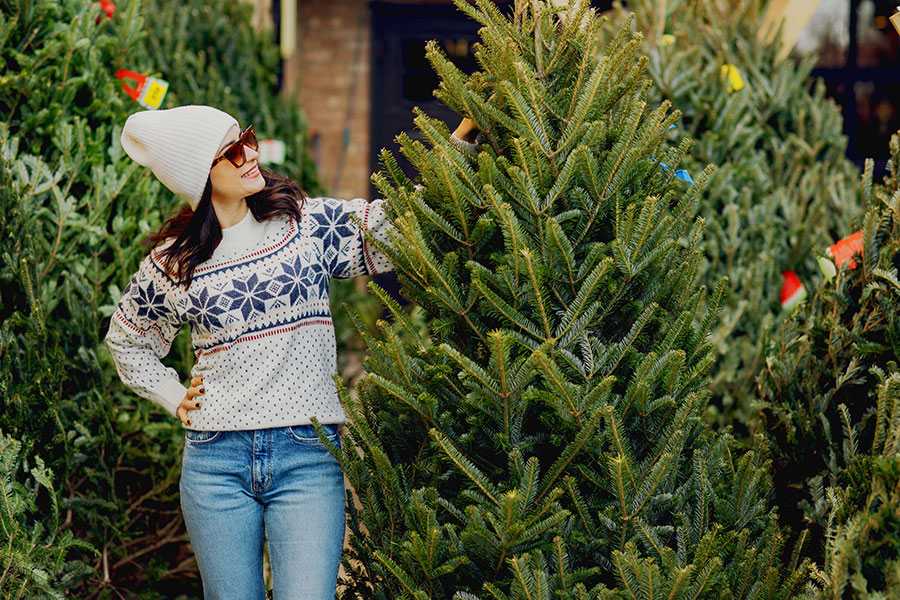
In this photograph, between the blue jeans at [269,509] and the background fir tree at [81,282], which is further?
the background fir tree at [81,282]

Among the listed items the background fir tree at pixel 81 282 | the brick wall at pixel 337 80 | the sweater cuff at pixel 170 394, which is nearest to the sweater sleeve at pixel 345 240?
the sweater cuff at pixel 170 394

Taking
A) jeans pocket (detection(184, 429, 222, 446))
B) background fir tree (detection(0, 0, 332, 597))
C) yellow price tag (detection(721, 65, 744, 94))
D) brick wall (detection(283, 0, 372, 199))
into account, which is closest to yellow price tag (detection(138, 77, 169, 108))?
background fir tree (detection(0, 0, 332, 597))

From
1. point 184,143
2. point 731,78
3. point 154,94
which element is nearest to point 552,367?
point 184,143

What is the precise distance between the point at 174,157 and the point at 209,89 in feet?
8.91

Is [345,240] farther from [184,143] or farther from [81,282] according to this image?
[81,282]

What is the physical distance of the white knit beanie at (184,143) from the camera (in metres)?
2.36

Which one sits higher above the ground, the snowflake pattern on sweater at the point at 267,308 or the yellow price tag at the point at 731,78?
the yellow price tag at the point at 731,78

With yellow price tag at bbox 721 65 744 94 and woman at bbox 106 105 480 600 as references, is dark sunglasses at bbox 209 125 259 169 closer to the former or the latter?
woman at bbox 106 105 480 600

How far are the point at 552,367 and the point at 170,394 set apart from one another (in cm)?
116

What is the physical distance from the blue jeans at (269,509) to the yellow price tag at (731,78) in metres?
2.54

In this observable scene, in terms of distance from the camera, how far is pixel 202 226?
2.38 metres

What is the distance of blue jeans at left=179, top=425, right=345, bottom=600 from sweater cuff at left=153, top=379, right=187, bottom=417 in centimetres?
17

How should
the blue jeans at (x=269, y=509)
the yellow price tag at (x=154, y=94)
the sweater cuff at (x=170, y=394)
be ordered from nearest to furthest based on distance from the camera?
the blue jeans at (x=269, y=509)
the sweater cuff at (x=170, y=394)
the yellow price tag at (x=154, y=94)

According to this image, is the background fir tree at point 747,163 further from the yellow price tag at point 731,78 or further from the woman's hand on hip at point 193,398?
the woman's hand on hip at point 193,398
